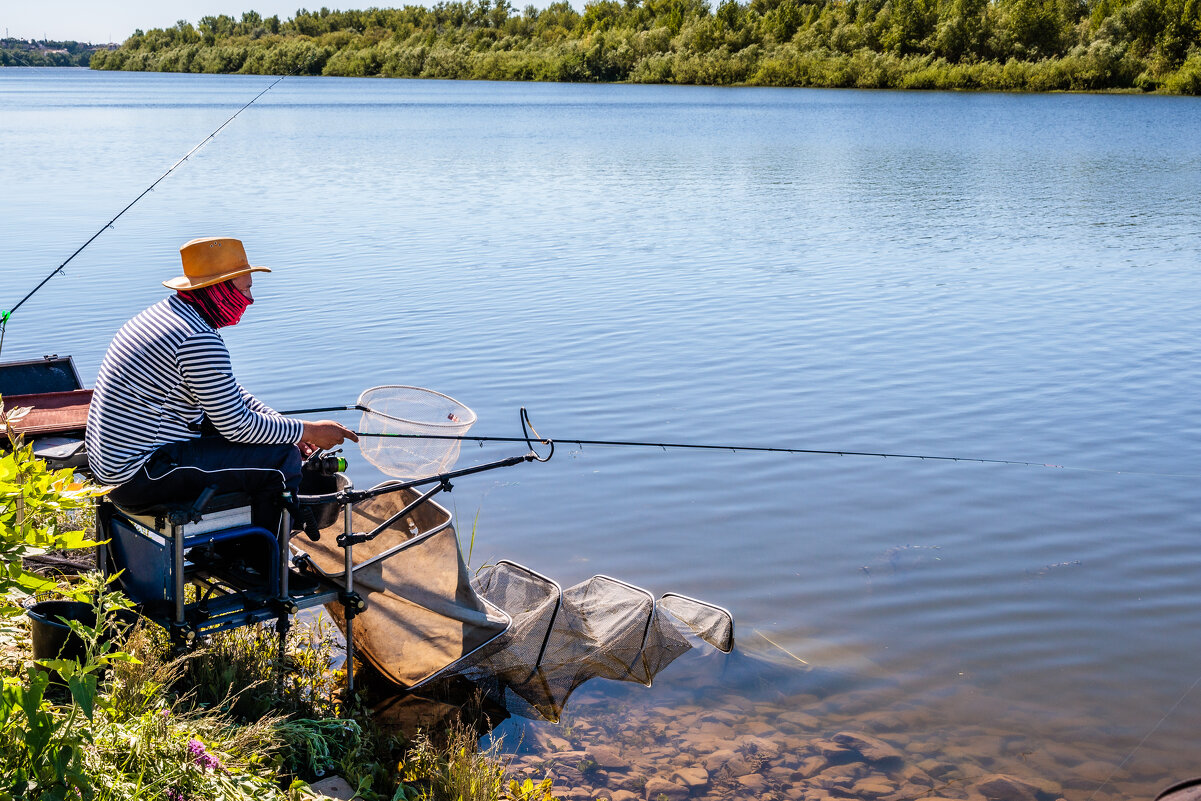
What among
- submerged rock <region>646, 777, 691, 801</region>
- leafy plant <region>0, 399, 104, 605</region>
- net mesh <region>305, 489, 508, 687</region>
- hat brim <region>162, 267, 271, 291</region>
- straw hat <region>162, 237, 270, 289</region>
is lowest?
submerged rock <region>646, 777, 691, 801</region>

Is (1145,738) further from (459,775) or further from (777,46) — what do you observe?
(777,46)

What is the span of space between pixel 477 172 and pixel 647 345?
15.4 m

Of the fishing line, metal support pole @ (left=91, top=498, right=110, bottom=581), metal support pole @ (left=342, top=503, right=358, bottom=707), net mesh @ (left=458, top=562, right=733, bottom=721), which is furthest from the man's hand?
the fishing line

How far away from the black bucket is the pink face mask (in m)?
1.04

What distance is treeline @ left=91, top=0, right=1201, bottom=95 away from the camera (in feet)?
198

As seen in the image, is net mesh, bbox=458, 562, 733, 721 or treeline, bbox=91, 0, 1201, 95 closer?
net mesh, bbox=458, 562, 733, 721

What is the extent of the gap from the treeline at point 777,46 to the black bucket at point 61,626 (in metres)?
61.2

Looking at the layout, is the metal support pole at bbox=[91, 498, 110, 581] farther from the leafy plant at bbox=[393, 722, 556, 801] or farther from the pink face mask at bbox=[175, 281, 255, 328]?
the leafy plant at bbox=[393, 722, 556, 801]

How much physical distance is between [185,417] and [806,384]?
20.2 ft

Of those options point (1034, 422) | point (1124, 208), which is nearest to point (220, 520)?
point (1034, 422)

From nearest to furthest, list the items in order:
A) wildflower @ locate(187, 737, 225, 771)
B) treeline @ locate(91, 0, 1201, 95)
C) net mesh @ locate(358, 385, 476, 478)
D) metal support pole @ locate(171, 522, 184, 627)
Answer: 1. wildflower @ locate(187, 737, 225, 771)
2. metal support pole @ locate(171, 522, 184, 627)
3. net mesh @ locate(358, 385, 476, 478)
4. treeline @ locate(91, 0, 1201, 95)

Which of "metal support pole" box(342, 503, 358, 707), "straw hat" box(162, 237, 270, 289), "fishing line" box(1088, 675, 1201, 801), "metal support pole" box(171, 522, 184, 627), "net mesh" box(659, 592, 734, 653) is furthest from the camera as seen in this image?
"net mesh" box(659, 592, 734, 653)

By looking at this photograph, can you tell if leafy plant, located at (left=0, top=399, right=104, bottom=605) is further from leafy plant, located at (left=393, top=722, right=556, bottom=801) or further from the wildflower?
leafy plant, located at (left=393, top=722, right=556, bottom=801)

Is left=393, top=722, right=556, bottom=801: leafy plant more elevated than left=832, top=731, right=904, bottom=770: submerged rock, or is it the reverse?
left=393, top=722, right=556, bottom=801: leafy plant
